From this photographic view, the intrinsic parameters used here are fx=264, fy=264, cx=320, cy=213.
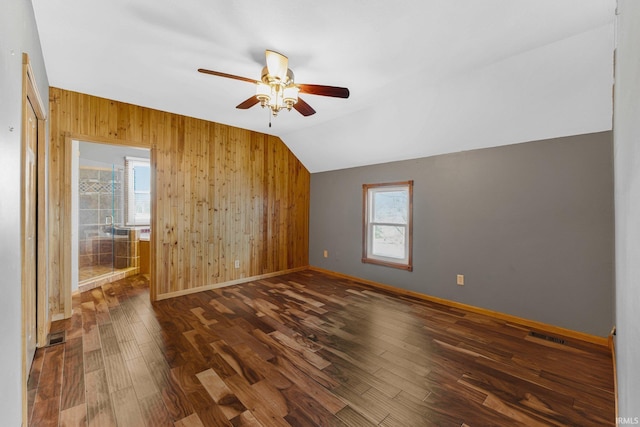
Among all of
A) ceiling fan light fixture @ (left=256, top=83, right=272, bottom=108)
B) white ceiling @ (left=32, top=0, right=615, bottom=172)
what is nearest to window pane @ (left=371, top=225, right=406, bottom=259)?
white ceiling @ (left=32, top=0, right=615, bottom=172)

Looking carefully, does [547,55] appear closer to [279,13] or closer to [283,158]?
[279,13]

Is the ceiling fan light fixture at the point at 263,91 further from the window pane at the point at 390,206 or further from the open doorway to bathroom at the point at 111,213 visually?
the open doorway to bathroom at the point at 111,213

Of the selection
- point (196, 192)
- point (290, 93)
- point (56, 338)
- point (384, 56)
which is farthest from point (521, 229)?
point (56, 338)

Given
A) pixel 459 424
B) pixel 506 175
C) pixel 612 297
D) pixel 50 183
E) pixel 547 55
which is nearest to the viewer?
pixel 459 424

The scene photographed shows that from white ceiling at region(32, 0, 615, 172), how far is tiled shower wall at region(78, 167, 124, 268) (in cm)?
231

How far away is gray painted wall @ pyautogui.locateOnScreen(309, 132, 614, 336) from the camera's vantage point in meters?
2.56

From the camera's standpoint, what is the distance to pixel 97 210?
486cm

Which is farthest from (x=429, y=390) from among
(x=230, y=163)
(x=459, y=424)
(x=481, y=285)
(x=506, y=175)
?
(x=230, y=163)

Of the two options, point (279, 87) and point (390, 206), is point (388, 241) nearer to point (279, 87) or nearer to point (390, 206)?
point (390, 206)

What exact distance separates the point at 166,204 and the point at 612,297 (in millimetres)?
5115

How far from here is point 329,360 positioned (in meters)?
2.21

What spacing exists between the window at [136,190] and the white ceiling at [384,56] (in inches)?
110

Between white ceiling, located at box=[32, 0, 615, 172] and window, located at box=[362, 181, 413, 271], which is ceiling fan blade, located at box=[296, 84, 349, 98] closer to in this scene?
white ceiling, located at box=[32, 0, 615, 172]

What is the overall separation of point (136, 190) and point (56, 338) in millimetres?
3888
